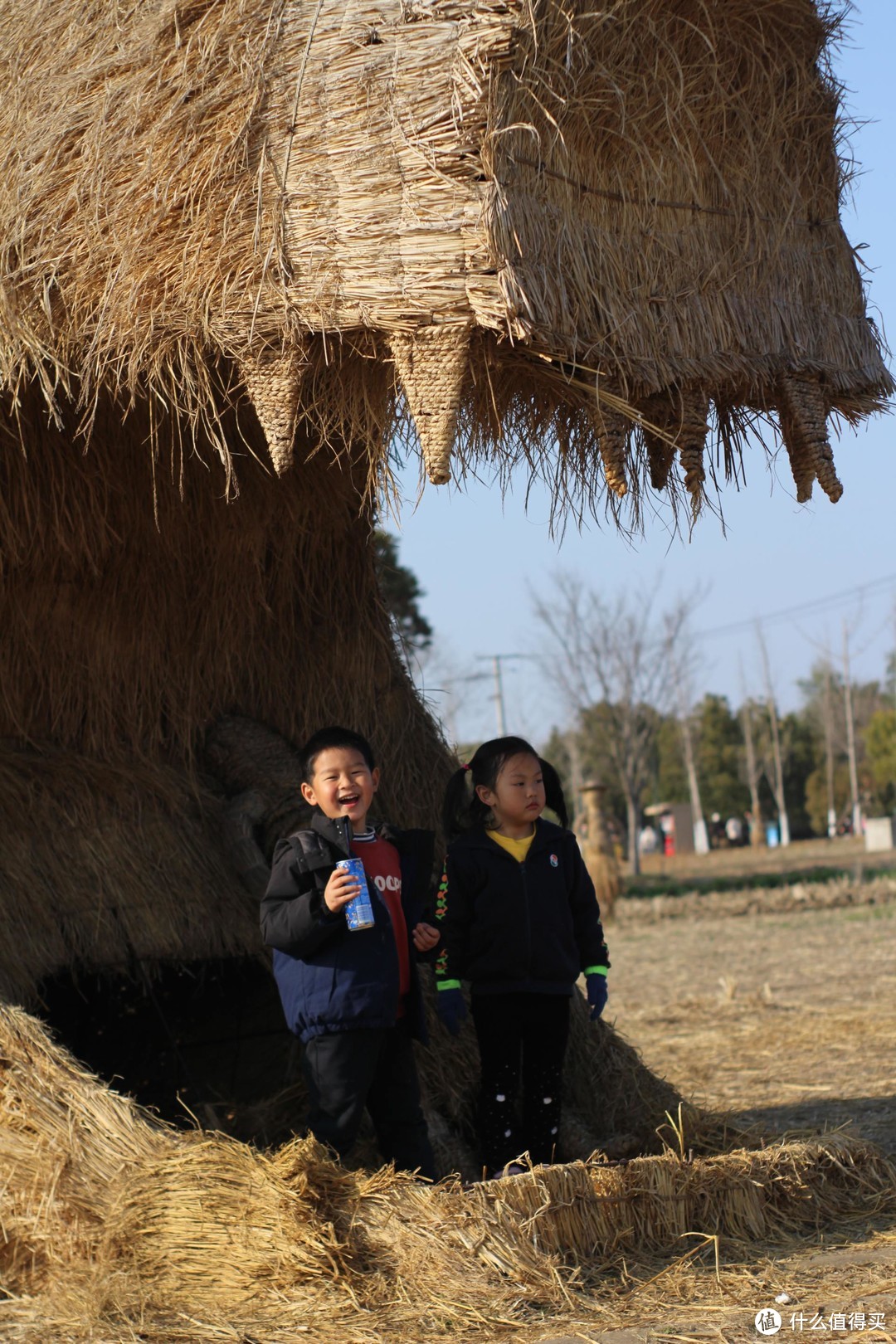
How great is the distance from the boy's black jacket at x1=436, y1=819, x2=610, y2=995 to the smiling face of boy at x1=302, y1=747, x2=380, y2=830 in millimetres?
341

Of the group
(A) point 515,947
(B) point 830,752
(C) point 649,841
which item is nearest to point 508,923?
(A) point 515,947

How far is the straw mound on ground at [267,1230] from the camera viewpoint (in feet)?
9.71

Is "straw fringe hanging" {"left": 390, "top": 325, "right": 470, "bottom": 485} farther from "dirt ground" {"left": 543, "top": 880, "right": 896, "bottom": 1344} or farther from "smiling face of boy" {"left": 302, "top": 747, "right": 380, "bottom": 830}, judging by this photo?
"dirt ground" {"left": 543, "top": 880, "right": 896, "bottom": 1344}

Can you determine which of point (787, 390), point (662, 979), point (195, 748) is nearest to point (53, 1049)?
point (195, 748)

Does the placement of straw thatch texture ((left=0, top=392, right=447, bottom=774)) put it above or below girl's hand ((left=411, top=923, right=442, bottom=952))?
above

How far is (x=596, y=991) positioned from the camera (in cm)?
389

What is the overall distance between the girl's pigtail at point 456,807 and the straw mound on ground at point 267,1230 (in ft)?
3.65

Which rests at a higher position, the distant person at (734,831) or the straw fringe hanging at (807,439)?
the straw fringe hanging at (807,439)

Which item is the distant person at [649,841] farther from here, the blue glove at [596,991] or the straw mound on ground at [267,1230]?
the straw mound on ground at [267,1230]

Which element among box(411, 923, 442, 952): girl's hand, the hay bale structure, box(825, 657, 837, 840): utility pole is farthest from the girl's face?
box(825, 657, 837, 840): utility pole

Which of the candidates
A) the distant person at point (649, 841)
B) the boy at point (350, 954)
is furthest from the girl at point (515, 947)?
the distant person at point (649, 841)

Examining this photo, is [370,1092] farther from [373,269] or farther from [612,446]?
[373,269]

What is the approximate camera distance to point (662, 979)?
10102mm

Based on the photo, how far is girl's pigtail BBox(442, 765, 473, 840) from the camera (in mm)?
4168
